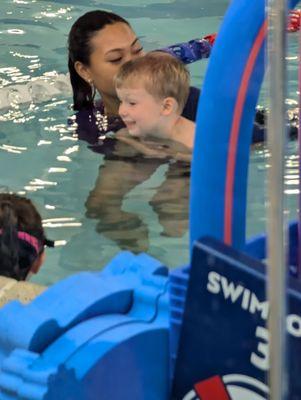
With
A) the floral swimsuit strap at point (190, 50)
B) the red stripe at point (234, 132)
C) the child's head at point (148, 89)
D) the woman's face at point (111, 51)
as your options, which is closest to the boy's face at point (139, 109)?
the child's head at point (148, 89)

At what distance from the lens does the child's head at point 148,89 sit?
2363mm

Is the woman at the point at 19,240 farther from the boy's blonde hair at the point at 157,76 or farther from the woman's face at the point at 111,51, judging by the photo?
the woman's face at the point at 111,51

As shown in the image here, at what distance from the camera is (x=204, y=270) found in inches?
37.7

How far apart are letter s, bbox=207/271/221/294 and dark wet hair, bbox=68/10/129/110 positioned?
5.86 feet

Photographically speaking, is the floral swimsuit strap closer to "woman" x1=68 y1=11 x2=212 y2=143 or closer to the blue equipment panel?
"woman" x1=68 y1=11 x2=212 y2=143

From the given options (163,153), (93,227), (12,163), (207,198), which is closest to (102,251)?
(93,227)

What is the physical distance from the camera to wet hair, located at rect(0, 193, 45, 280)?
1659 millimetres

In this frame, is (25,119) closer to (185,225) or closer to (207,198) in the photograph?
(185,225)

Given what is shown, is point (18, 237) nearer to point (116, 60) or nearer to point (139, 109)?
point (139, 109)

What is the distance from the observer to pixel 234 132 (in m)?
0.99

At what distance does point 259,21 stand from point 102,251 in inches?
48.7

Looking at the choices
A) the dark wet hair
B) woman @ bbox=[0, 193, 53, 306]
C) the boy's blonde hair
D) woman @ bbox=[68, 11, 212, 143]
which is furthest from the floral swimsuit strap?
woman @ bbox=[0, 193, 53, 306]

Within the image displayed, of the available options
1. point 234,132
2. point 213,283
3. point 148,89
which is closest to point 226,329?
point 213,283

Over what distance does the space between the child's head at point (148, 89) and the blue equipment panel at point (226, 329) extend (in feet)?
4.67
